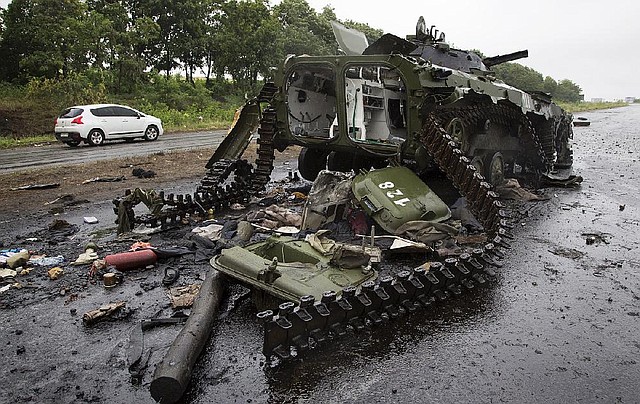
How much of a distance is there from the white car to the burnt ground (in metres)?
13.2

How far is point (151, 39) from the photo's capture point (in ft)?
111

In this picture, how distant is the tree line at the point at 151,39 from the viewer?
27391 mm

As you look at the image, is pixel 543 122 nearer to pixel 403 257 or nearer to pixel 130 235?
pixel 403 257

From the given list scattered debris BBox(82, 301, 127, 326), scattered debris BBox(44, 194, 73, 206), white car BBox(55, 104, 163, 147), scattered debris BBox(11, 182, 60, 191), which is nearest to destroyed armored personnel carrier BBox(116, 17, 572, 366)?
scattered debris BBox(82, 301, 127, 326)

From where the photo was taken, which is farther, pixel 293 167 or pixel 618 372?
pixel 293 167

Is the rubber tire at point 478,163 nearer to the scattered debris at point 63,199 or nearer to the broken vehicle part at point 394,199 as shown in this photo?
the broken vehicle part at point 394,199

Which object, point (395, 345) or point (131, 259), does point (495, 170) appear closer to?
point (395, 345)

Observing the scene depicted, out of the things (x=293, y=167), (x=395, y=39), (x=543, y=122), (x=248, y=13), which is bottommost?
(x=293, y=167)

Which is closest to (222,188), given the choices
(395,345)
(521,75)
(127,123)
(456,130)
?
(456,130)

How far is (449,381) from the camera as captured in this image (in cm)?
350

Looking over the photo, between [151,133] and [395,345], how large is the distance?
18210 mm

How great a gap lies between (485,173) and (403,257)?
12.2ft

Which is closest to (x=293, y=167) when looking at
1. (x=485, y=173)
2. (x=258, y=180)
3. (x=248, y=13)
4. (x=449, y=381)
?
(x=258, y=180)

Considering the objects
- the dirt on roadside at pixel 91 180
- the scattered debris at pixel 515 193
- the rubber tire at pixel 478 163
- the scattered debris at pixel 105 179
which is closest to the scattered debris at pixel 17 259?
the dirt on roadside at pixel 91 180
